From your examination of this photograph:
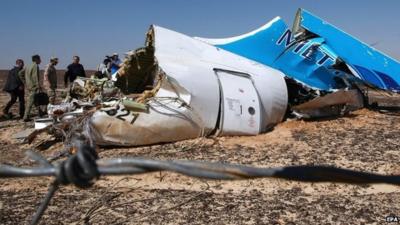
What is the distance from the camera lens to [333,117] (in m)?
9.20

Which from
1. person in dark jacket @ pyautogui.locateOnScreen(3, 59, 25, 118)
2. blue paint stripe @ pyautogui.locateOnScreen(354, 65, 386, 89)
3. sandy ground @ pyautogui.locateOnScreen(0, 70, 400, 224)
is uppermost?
blue paint stripe @ pyautogui.locateOnScreen(354, 65, 386, 89)

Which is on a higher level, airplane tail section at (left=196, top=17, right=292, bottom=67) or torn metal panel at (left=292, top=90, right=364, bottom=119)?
airplane tail section at (left=196, top=17, right=292, bottom=67)

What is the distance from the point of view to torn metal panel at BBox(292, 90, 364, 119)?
8797 mm

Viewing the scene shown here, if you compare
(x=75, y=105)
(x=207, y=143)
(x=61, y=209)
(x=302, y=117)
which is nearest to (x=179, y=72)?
(x=207, y=143)

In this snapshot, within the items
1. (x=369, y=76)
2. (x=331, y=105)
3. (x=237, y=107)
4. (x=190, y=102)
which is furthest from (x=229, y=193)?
(x=369, y=76)

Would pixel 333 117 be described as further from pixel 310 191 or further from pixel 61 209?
pixel 61 209

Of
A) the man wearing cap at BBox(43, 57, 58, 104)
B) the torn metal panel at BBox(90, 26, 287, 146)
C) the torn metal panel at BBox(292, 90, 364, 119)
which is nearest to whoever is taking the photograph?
the torn metal panel at BBox(90, 26, 287, 146)

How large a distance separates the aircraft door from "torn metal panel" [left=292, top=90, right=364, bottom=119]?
1345 mm

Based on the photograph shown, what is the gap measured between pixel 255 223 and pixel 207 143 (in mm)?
3197

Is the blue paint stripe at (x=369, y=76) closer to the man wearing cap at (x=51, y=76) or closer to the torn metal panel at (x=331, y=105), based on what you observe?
the torn metal panel at (x=331, y=105)

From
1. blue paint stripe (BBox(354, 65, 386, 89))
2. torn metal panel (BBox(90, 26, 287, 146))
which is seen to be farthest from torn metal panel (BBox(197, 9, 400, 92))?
torn metal panel (BBox(90, 26, 287, 146))

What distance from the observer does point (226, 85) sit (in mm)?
7805

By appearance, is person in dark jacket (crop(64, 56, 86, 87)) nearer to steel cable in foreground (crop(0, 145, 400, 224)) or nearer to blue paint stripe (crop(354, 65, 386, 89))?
blue paint stripe (crop(354, 65, 386, 89))

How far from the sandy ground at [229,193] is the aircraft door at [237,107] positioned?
0.21m
